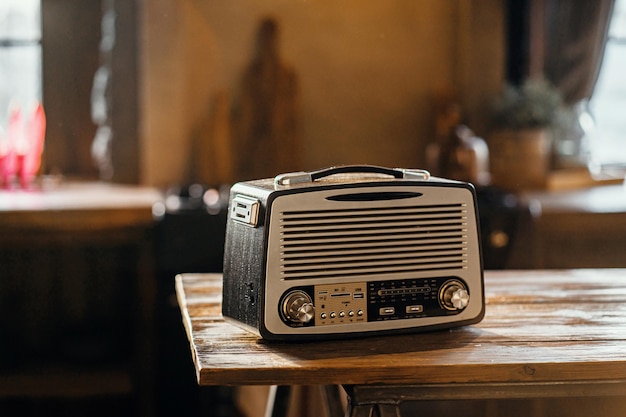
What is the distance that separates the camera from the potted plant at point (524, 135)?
11.4ft

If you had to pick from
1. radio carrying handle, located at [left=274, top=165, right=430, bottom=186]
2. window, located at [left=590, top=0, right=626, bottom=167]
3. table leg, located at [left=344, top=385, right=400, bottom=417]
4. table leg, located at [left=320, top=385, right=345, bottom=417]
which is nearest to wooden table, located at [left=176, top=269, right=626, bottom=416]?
table leg, located at [left=344, top=385, right=400, bottom=417]

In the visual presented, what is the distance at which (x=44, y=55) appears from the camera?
3588 mm

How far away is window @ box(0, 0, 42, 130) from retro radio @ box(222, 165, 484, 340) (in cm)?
246

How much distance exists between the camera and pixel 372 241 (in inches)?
53.2

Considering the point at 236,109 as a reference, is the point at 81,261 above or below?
below

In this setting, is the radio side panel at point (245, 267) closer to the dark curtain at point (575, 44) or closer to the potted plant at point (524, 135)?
the potted plant at point (524, 135)

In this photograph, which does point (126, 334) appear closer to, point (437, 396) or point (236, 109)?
point (236, 109)

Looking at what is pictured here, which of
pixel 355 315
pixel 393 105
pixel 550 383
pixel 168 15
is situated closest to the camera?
pixel 550 383

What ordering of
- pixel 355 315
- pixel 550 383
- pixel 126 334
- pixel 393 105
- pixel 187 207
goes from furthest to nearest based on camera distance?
1. pixel 393 105
2. pixel 126 334
3. pixel 187 207
4. pixel 355 315
5. pixel 550 383

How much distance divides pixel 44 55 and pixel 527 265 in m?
1.93

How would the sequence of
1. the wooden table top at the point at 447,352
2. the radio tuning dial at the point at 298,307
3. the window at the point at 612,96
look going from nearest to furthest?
the wooden table top at the point at 447,352 → the radio tuning dial at the point at 298,307 → the window at the point at 612,96

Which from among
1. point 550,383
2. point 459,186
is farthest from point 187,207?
point 550,383

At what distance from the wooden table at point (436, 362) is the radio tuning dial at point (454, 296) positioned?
4 centimetres

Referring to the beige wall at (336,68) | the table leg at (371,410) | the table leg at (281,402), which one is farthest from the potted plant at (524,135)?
the table leg at (371,410)
